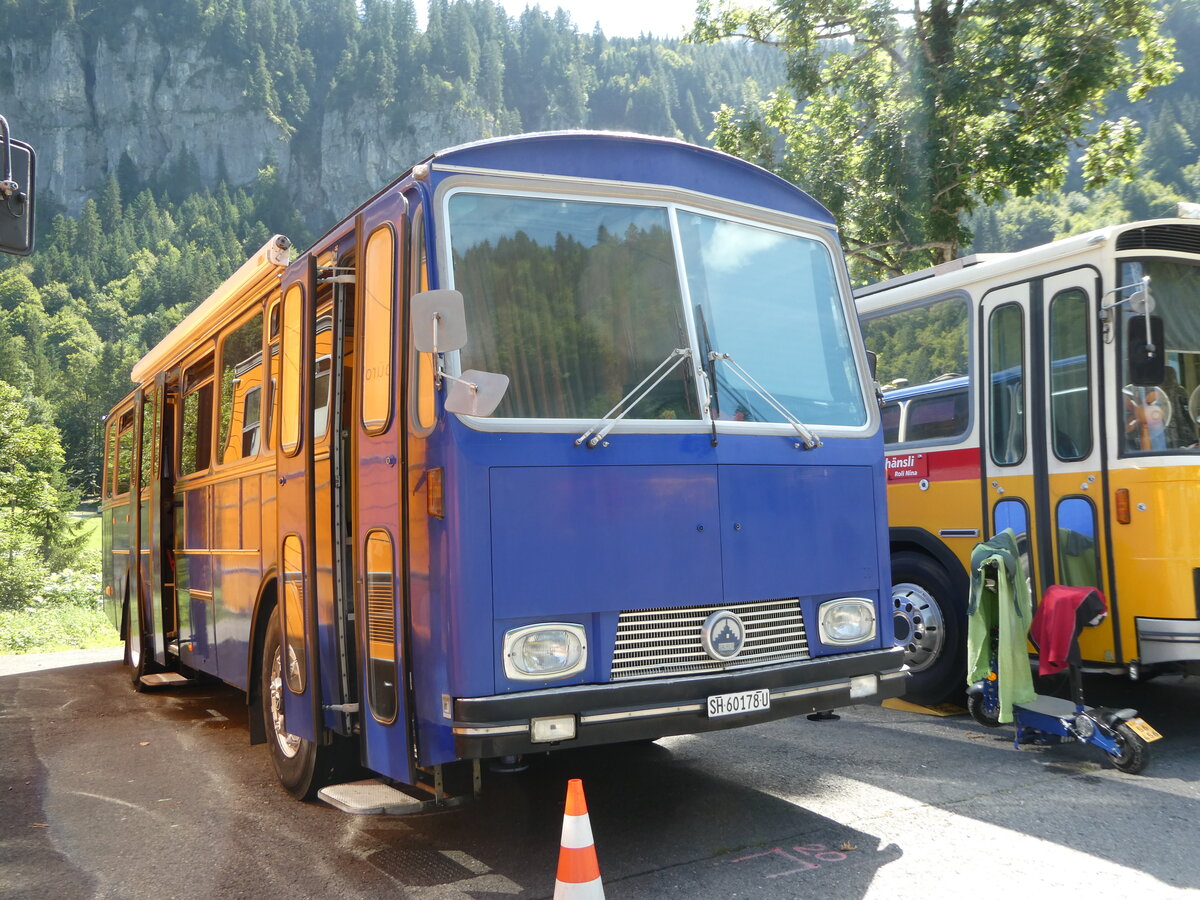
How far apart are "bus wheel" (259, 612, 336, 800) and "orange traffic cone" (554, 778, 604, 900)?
88.1 inches

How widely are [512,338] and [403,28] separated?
613 ft

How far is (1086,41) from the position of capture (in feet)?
45.2

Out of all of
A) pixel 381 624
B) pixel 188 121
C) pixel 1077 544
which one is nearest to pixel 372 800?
pixel 381 624

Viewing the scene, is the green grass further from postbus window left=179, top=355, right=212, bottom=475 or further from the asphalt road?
the asphalt road

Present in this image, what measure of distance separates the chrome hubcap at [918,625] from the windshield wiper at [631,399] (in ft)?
11.8

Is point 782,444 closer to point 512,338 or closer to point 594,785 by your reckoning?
point 512,338

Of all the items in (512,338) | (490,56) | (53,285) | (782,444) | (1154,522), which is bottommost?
(1154,522)

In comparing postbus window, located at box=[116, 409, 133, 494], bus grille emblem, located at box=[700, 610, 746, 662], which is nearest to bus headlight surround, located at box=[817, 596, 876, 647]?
bus grille emblem, located at box=[700, 610, 746, 662]

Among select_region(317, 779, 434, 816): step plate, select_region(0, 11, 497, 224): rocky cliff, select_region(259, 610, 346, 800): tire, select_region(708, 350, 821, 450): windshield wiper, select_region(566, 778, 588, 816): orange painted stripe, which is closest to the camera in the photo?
select_region(566, 778, 588, 816): orange painted stripe

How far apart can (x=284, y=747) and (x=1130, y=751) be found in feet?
14.9

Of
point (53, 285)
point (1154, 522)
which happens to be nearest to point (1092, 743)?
point (1154, 522)

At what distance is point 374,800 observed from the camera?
4477 millimetres

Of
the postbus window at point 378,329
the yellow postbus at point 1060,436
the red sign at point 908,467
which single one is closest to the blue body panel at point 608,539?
the postbus window at point 378,329

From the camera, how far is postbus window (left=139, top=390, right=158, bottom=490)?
9414mm
